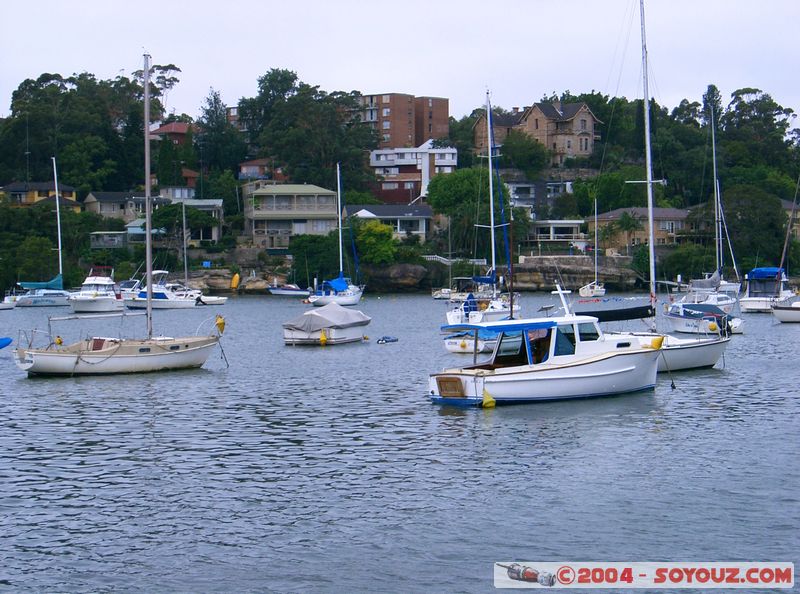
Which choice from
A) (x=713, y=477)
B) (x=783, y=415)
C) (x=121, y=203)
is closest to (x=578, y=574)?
(x=713, y=477)

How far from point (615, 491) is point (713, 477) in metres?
2.49

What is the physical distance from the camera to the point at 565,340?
1240 inches

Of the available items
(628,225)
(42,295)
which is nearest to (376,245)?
(628,225)

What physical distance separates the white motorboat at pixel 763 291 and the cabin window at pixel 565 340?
160ft

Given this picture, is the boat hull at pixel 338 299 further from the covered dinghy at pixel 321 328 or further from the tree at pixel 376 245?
the covered dinghy at pixel 321 328

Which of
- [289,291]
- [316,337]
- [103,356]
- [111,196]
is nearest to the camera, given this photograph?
[103,356]

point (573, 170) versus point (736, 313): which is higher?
point (573, 170)

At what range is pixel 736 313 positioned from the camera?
77562mm

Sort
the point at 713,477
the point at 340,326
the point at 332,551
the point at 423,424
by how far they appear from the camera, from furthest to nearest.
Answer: the point at 340,326, the point at 423,424, the point at 713,477, the point at 332,551

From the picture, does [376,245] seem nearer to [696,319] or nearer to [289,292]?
[289,292]

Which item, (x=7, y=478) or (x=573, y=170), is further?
(x=573, y=170)

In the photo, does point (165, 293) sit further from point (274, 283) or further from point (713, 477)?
point (713, 477)

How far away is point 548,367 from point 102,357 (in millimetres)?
17123

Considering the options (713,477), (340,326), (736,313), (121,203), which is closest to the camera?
(713,477)
